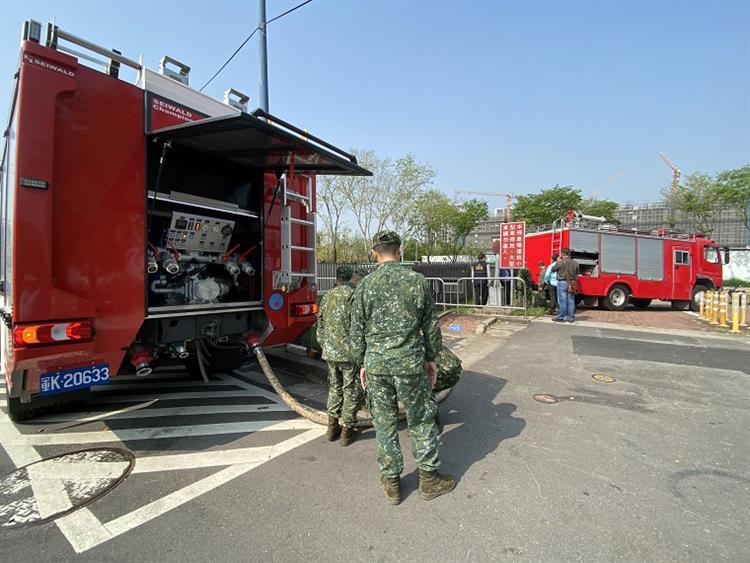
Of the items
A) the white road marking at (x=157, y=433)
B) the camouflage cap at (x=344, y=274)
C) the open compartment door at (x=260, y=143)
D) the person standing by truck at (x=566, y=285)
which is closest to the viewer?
the open compartment door at (x=260, y=143)

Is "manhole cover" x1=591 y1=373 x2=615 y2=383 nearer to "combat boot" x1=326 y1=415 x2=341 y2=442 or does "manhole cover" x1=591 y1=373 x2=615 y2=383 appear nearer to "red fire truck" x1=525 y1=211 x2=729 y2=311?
"combat boot" x1=326 y1=415 x2=341 y2=442

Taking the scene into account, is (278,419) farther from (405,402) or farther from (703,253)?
(703,253)

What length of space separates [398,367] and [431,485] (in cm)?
87

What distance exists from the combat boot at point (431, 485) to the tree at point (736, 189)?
40485 millimetres

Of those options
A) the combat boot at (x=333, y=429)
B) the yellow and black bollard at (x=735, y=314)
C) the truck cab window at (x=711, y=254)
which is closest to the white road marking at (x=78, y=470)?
the combat boot at (x=333, y=429)

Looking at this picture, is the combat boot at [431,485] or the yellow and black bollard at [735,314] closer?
the combat boot at [431,485]

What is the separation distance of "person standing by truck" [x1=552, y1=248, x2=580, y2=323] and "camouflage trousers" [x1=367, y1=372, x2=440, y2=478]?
347 inches

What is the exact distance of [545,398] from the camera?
4.80 metres

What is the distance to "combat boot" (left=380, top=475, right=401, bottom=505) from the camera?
269 centimetres

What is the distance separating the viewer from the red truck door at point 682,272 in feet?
46.4

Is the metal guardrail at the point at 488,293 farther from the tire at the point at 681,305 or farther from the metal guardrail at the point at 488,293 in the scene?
the tire at the point at 681,305

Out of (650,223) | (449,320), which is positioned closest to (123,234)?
(449,320)

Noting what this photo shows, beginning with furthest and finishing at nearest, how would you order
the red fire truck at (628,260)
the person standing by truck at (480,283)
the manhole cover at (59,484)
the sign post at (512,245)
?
the red fire truck at (628,260), the person standing by truck at (480,283), the sign post at (512,245), the manhole cover at (59,484)

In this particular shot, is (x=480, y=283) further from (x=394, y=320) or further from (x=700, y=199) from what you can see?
(x=700, y=199)
